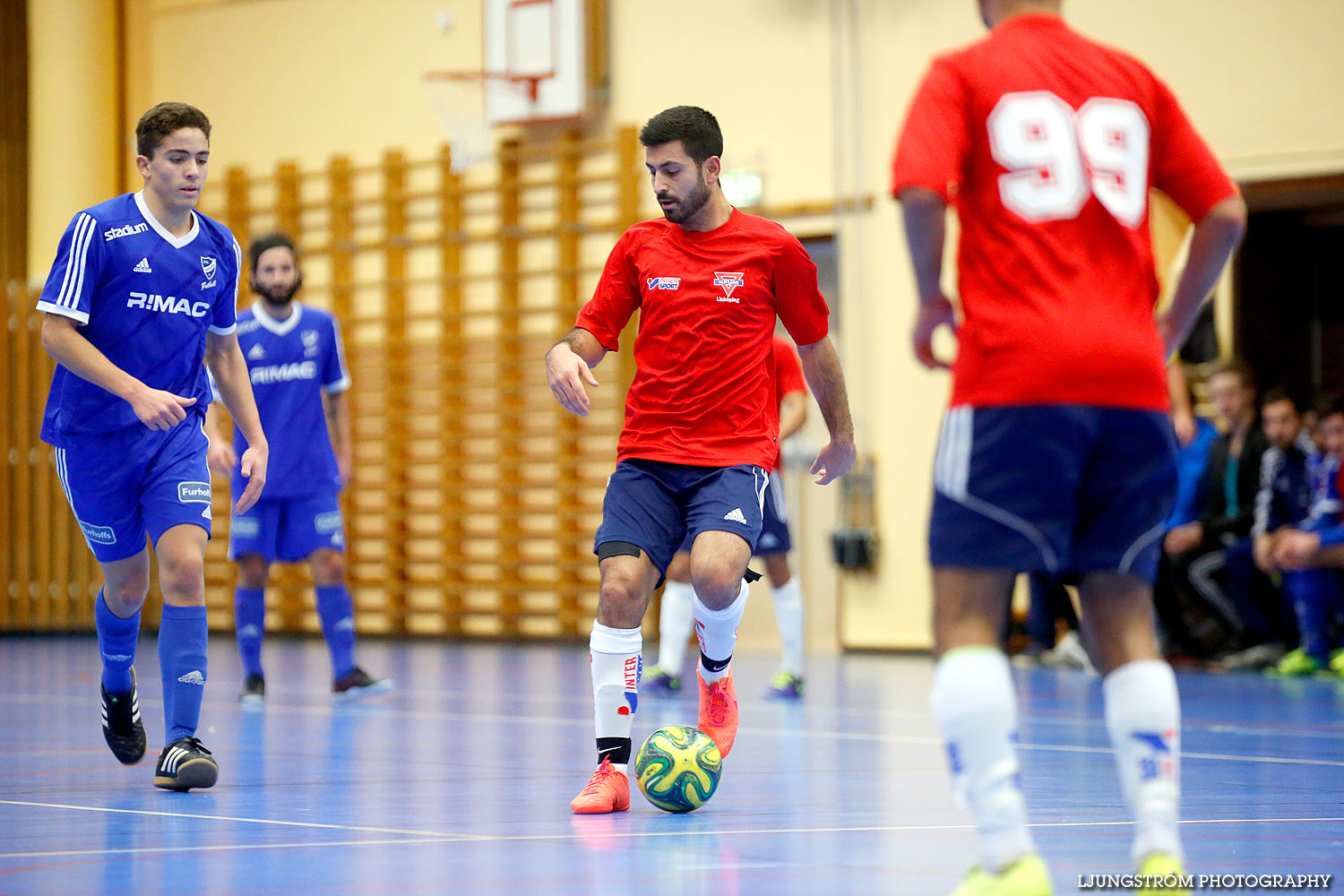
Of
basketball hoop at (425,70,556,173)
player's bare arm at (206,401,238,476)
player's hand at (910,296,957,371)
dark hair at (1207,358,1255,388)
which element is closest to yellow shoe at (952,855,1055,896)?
player's hand at (910,296,957,371)

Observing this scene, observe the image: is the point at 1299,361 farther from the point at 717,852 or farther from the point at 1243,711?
the point at 717,852

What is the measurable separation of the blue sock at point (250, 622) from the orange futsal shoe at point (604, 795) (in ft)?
13.9

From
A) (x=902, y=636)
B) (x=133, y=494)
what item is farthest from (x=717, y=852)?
(x=902, y=636)

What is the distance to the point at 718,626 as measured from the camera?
15.7ft

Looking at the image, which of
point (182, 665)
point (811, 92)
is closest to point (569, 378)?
point (182, 665)

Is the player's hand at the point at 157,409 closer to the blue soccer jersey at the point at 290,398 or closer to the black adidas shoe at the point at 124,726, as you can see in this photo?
the black adidas shoe at the point at 124,726

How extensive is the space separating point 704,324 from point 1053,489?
200 cm

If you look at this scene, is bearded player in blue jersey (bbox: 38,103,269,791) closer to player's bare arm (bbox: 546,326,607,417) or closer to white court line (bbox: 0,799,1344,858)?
white court line (bbox: 0,799,1344,858)

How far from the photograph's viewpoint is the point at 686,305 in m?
4.61

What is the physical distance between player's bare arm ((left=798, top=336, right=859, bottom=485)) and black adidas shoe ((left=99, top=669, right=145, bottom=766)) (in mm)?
2374

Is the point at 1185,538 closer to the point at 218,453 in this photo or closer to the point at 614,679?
the point at 218,453

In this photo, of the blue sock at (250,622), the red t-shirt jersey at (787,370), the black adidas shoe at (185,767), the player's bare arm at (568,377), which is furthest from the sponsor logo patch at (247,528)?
the player's bare arm at (568,377)

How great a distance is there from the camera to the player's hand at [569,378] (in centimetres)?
405

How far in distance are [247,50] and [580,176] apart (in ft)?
13.6
